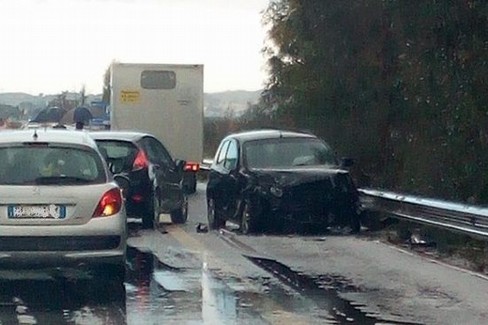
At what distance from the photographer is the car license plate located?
42.9 ft

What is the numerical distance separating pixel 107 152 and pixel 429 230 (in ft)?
18.6

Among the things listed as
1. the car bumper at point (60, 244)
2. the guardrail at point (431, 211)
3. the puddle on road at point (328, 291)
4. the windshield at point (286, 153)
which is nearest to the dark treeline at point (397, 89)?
the guardrail at point (431, 211)

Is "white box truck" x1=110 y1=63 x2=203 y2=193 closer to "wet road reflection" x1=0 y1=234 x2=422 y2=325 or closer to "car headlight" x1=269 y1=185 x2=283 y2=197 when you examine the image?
"car headlight" x1=269 y1=185 x2=283 y2=197

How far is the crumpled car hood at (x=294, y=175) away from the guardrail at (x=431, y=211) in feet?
2.27

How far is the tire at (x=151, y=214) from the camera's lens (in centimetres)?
2109

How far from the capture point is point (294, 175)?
782 inches

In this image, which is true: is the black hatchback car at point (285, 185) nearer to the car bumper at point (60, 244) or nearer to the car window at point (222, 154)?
the car window at point (222, 154)

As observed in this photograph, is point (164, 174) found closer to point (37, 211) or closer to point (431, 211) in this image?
point (431, 211)

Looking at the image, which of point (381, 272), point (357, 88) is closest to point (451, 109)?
point (381, 272)

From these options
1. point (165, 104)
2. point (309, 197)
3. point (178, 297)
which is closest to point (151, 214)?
point (309, 197)

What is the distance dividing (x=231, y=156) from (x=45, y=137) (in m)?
→ 7.78

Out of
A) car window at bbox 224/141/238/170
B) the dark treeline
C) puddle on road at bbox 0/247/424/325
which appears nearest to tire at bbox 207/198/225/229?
car window at bbox 224/141/238/170

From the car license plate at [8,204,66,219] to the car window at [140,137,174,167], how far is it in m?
8.57

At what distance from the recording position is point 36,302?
12.9 m
